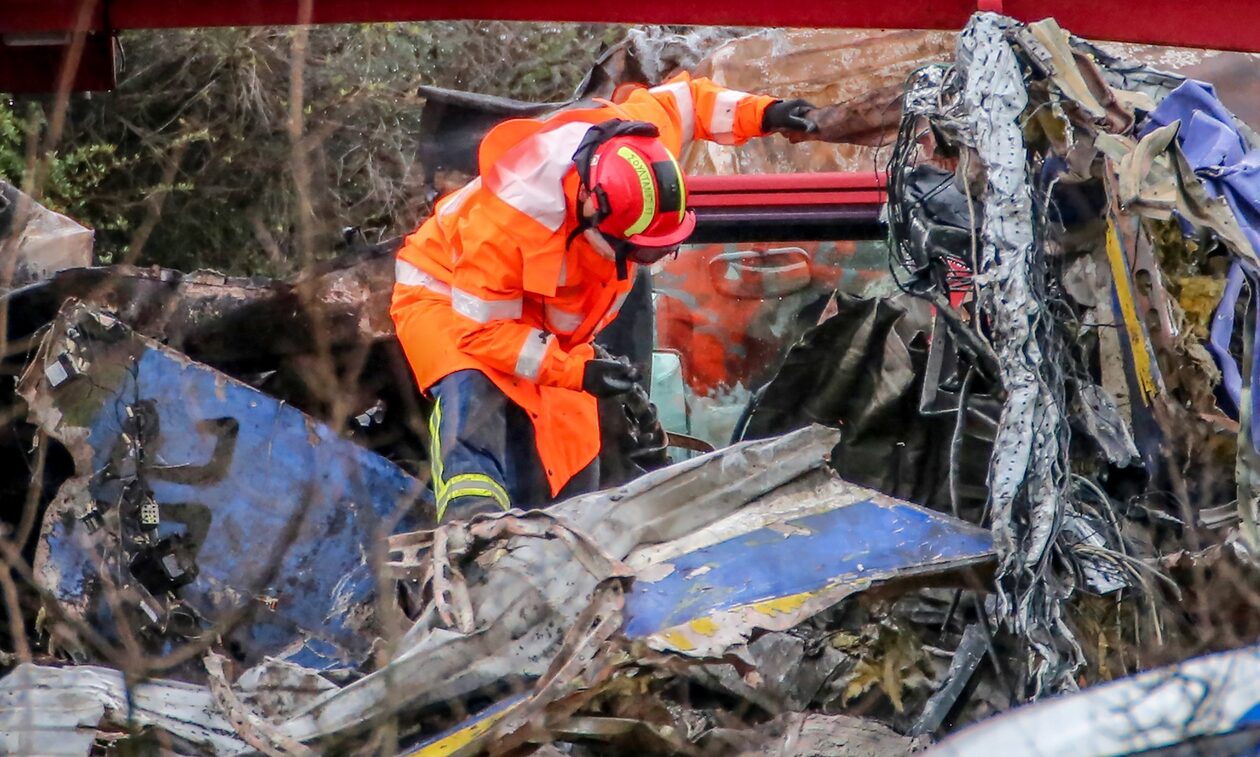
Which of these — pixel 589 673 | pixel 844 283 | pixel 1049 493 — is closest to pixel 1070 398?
pixel 1049 493

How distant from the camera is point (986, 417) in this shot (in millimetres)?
4336

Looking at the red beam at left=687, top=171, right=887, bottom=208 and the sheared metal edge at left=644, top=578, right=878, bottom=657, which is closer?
the sheared metal edge at left=644, top=578, right=878, bottom=657

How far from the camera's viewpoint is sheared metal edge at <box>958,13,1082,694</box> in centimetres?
328

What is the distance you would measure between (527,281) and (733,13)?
184cm

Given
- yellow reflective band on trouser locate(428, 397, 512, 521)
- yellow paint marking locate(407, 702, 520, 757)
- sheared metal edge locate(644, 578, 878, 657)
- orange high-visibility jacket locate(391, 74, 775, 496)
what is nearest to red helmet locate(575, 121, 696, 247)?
orange high-visibility jacket locate(391, 74, 775, 496)

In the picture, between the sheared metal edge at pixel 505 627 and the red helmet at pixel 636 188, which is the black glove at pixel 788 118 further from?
the sheared metal edge at pixel 505 627

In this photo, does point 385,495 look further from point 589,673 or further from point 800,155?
point 800,155

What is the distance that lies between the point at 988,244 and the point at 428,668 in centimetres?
156

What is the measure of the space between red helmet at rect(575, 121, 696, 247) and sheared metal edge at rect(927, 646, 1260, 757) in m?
2.73

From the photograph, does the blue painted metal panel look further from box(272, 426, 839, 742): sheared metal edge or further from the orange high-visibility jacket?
the orange high-visibility jacket

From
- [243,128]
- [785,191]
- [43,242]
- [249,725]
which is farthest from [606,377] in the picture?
[243,128]

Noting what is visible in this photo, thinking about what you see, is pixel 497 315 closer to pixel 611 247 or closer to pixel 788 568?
pixel 611 247

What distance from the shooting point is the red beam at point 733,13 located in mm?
5805

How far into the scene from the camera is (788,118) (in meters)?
5.20
